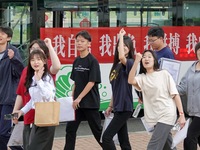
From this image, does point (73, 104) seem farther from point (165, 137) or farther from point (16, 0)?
point (16, 0)

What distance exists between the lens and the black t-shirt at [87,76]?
24.8 ft

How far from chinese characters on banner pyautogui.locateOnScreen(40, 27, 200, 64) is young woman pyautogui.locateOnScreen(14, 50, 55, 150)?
135 inches

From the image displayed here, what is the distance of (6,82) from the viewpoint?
7.62 meters

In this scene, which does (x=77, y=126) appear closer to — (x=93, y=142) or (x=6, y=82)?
(x=6, y=82)

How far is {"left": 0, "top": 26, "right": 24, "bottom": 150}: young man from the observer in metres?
7.54

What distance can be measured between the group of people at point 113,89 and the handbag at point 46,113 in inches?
5.9

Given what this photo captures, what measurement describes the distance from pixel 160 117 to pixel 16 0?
13.6ft

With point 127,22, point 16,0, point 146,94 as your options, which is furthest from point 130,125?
point 146,94

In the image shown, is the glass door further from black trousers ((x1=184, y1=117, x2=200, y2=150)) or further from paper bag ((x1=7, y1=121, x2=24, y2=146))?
black trousers ((x1=184, y1=117, x2=200, y2=150))

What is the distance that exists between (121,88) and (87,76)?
47 centimetres

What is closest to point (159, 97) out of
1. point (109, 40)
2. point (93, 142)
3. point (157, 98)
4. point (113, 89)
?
point (157, 98)

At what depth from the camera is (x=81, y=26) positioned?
10.3 meters

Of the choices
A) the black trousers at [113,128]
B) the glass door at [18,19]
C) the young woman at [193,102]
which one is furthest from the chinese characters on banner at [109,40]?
the young woman at [193,102]

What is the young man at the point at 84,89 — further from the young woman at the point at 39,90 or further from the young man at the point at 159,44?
the young woman at the point at 39,90
